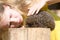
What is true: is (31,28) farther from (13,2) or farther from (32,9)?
(13,2)

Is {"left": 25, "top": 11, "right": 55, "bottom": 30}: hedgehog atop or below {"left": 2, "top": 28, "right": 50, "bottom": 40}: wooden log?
atop

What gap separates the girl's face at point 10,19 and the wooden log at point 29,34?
0.05 metres

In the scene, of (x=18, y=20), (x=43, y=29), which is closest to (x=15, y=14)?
(x=18, y=20)

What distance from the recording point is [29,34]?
0.58 m

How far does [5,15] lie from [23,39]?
0.12m

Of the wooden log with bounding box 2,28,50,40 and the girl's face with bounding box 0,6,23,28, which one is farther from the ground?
the girl's face with bounding box 0,6,23,28

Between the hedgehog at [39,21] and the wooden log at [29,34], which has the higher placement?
the hedgehog at [39,21]

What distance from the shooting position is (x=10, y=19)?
64cm

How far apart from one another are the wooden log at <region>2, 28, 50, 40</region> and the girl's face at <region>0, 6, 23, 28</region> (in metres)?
0.05

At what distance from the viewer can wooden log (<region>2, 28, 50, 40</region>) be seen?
58 centimetres

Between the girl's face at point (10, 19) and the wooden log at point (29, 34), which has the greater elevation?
the girl's face at point (10, 19)

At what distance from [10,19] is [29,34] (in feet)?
0.37

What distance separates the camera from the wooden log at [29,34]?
58cm

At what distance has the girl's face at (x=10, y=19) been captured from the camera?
2.04 feet
